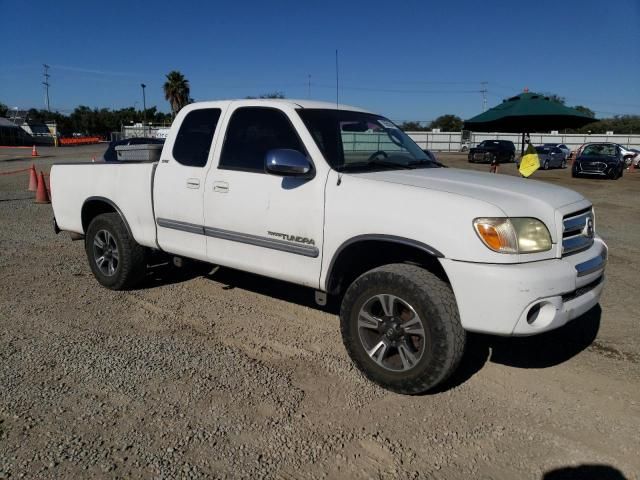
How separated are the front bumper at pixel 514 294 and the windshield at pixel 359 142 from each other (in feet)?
4.02

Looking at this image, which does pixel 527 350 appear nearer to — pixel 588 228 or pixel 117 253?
pixel 588 228

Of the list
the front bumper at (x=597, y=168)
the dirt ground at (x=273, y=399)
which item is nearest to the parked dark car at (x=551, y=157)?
the front bumper at (x=597, y=168)

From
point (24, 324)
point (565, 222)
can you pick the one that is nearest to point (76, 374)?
point (24, 324)

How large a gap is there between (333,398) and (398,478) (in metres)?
0.83

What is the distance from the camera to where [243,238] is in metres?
4.16

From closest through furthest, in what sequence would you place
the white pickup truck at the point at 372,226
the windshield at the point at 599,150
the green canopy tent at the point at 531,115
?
the white pickup truck at the point at 372,226 < the green canopy tent at the point at 531,115 < the windshield at the point at 599,150

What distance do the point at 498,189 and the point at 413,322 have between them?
1.06m

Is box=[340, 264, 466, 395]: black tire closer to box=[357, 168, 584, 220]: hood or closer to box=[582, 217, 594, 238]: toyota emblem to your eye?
box=[357, 168, 584, 220]: hood

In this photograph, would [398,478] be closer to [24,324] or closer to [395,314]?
[395,314]

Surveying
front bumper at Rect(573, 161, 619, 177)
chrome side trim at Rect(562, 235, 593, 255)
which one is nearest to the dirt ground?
chrome side trim at Rect(562, 235, 593, 255)

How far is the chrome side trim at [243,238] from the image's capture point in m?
3.79

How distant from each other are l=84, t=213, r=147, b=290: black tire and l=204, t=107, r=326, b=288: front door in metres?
1.20

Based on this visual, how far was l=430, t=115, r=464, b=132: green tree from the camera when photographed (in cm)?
9081

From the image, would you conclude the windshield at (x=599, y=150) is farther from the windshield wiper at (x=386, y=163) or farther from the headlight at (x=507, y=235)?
the headlight at (x=507, y=235)
